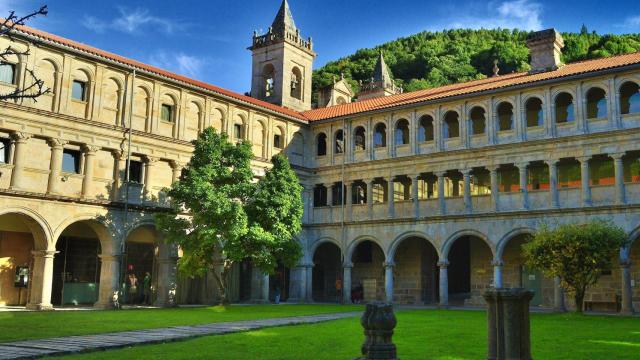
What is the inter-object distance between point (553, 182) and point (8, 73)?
24014 millimetres

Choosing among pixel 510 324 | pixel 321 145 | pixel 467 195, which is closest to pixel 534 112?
pixel 467 195

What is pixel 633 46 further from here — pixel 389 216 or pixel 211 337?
pixel 211 337

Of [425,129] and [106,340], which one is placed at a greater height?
[425,129]

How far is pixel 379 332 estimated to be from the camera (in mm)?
8328

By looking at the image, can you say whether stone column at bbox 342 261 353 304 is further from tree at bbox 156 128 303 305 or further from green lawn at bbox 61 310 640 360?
green lawn at bbox 61 310 640 360

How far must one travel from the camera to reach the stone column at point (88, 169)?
1106 inches

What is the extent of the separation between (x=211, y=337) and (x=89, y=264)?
63.9 feet

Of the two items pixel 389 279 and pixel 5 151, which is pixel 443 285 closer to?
pixel 389 279

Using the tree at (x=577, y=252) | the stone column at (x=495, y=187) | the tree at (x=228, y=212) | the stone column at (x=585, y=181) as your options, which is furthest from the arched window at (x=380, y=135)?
the tree at (x=577, y=252)

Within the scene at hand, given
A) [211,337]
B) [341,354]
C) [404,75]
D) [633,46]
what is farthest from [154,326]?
[404,75]

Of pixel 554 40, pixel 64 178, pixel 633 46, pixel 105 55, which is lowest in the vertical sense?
pixel 64 178

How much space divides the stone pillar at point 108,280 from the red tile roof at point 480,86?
15495 millimetres

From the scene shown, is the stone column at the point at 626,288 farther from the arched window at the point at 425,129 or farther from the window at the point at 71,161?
the window at the point at 71,161

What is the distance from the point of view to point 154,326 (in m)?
17.2
